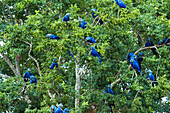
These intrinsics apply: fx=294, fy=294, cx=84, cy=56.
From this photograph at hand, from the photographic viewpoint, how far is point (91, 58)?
9.53 m

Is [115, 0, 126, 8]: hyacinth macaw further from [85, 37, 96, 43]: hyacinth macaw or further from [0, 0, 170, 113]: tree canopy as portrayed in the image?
[85, 37, 96, 43]: hyacinth macaw

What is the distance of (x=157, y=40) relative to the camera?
36.6 feet

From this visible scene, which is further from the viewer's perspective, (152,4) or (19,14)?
(19,14)

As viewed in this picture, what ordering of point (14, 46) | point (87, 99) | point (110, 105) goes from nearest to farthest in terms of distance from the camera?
point (87, 99), point (110, 105), point (14, 46)

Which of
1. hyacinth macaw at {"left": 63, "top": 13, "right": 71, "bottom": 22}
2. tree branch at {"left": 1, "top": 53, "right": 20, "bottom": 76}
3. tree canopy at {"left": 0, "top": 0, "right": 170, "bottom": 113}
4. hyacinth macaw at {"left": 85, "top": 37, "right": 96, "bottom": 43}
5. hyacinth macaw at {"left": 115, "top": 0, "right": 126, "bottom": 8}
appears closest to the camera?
hyacinth macaw at {"left": 85, "top": 37, "right": 96, "bottom": 43}

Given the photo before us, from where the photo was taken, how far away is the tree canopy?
9930 mm

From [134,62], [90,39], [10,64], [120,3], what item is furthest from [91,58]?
[10,64]

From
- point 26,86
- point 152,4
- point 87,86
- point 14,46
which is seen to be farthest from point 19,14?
point 152,4

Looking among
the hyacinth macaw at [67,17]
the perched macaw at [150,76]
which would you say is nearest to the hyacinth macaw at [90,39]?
the hyacinth macaw at [67,17]

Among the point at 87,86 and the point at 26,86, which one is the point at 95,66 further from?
the point at 26,86

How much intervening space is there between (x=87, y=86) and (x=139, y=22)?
3254mm

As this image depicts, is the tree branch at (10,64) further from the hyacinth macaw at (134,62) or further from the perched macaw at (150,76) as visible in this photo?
the perched macaw at (150,76)

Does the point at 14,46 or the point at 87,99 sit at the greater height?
→ the point at 14,46

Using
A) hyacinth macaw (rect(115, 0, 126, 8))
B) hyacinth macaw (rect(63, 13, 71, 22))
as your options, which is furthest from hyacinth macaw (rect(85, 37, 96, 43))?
hyacinth macaw (rect(115, 0, 126, 8))
